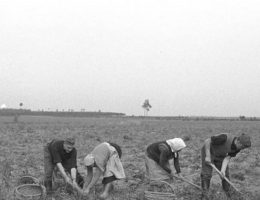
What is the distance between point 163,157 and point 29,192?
2382mm

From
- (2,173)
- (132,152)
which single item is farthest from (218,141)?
(132,152)

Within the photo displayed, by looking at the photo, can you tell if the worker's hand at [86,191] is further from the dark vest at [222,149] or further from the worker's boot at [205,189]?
the dark vest at [222,149]

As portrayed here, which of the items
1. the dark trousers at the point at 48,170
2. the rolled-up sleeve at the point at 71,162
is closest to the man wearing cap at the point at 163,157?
the rolled-up sleeve at the point at 71,162

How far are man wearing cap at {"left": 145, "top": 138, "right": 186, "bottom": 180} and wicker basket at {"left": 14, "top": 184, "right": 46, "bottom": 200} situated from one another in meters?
2.09

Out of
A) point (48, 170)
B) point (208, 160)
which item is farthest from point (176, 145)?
point (48, 170)

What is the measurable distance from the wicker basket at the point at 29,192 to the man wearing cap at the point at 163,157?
209cm

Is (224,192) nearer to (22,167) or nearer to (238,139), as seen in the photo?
(238,139)

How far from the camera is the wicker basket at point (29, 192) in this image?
5.54m

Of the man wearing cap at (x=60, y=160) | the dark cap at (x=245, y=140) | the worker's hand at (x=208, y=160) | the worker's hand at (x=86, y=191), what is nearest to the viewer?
the dark cap at (x=245, y=140)

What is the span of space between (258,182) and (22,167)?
581cm

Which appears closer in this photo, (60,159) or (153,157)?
(60,159)

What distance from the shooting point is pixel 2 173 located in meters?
7.76

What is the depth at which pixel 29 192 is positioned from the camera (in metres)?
6.00

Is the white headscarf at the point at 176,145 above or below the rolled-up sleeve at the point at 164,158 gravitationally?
above
